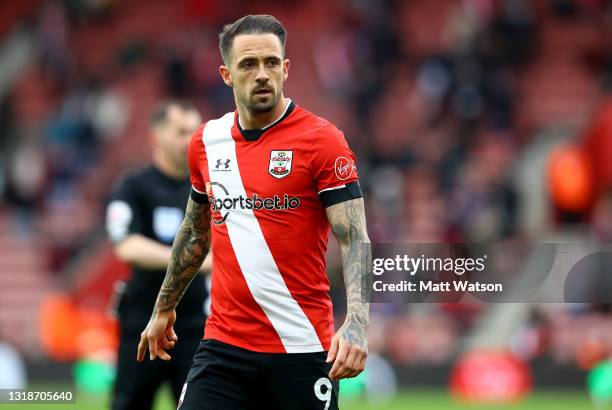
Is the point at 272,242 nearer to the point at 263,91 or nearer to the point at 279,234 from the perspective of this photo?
the point at 279,234

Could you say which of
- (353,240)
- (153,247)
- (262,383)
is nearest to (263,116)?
(353,240)

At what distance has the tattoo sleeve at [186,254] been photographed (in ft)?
18.7

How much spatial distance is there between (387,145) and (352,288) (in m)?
15.3

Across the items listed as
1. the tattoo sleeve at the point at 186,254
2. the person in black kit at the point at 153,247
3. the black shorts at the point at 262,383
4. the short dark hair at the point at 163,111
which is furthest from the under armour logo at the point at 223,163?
the short dark hair at the point at 163,111

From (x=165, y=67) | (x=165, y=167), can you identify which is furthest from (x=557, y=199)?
(x=165, y=167)

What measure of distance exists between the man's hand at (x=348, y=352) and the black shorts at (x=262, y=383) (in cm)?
27

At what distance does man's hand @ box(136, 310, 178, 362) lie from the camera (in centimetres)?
566

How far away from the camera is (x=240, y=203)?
5293 mm

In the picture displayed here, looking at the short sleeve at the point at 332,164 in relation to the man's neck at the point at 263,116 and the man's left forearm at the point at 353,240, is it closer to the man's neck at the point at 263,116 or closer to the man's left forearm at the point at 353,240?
the man's left forearm at the point at 353,240

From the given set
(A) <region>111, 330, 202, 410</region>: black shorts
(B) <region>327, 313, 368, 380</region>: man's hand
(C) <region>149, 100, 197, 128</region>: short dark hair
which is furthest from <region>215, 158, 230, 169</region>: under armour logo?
(C) <region>149, 100, 197, 128</region>: short dark hair

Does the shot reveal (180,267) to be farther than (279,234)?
Yes

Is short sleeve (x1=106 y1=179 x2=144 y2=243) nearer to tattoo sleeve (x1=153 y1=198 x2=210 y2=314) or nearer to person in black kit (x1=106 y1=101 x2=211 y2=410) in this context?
person in black kit (x1=106 y1=101 x2=211 y2=410)

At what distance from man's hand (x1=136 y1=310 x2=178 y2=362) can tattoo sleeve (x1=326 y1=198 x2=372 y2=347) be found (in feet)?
3.21

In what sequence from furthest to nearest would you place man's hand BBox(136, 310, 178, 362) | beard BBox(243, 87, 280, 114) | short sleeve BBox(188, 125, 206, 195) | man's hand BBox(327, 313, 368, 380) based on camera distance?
man's hand BBox(136, 310, 178, 362) < short sleeve BBox(188, 125, 206, 195) < beard BBox(243, 87, 280, 114) < man's hand BBox(327, 313, 368, 380)
